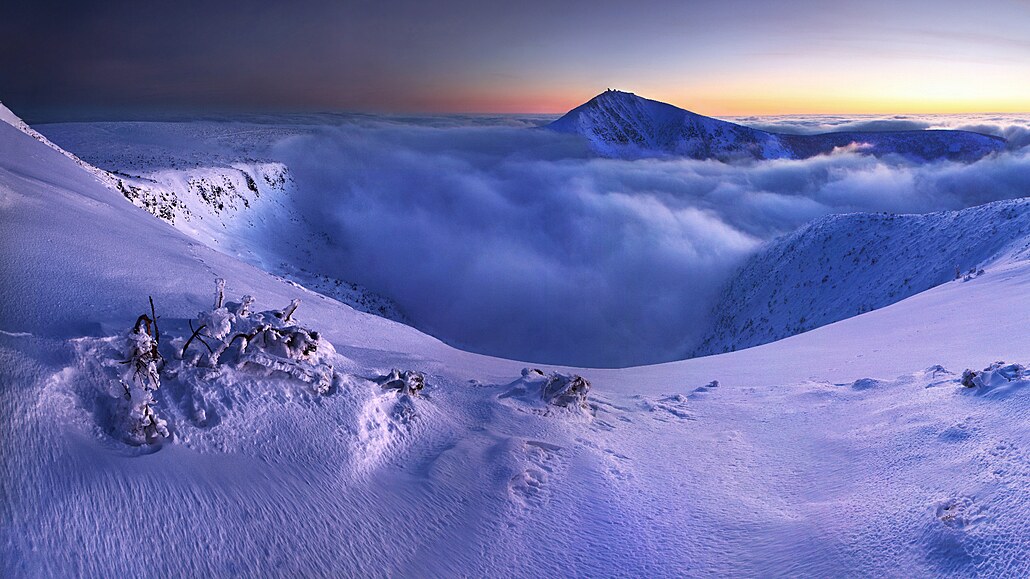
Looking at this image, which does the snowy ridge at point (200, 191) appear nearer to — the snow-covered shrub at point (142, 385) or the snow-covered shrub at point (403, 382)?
the snow-covered shrub at point (403, 382)

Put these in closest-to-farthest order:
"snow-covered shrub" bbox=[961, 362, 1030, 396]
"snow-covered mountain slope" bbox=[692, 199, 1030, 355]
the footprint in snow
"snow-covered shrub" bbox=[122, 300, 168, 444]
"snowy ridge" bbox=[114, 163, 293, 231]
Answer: "snow-covered shrub" bbox=[122, 300, 168, 444] < the footprint in snow < "snow-covered shrub" bbox=[961, 362, 1030, 396] < "snow-covered mountain slope" bbox=[692, 199, 1030, 355] < "snowy ridge" bbox=[114, 163, 293, 231]

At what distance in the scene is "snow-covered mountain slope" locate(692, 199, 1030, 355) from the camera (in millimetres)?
21422

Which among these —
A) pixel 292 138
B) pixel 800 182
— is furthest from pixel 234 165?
pixel 800 182

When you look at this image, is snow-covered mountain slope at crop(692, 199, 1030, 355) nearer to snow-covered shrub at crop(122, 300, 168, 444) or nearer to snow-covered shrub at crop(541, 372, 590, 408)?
snow-covered shrub at crop(541, 372, 590, 408)

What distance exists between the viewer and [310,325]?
6098 mm

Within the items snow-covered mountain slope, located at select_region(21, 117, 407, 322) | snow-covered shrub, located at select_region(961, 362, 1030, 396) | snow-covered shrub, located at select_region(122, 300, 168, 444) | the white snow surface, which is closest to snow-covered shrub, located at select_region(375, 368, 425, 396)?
the white snow surface

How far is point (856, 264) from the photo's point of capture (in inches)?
1074

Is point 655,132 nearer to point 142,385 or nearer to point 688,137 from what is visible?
point 688,137

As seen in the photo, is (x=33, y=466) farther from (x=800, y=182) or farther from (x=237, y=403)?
(x=800, y=182)

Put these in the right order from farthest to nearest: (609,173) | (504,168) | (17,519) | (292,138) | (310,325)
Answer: (609,173) < (504,168) < (292,138) < (310,325) < (17,519)

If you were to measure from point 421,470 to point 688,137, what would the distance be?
18531 cm

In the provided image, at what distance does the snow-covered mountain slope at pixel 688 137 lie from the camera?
158125mm

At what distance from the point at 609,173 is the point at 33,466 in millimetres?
122338

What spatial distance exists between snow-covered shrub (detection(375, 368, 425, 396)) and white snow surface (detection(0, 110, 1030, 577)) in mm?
120
